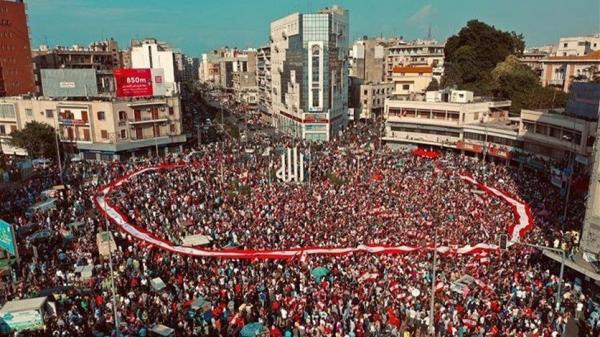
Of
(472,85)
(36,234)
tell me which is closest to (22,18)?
(36,234)

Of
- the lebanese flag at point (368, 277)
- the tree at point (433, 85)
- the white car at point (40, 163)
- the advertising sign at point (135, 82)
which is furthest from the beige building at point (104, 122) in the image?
the tree at point (433, 85)

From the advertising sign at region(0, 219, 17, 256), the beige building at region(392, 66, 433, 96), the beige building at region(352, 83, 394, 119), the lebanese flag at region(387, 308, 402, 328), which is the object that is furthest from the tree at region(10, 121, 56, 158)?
the beige building at region(352, 83, 394, 119)

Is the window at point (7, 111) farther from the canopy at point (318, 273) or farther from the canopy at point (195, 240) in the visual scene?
the canopy at point (318, 273)

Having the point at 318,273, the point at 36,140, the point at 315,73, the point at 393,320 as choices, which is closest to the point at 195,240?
the point at 318,273

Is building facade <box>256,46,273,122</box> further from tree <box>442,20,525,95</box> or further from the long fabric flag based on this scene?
the long fabric flag

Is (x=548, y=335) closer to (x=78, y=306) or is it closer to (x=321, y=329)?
(x=321, y=329)

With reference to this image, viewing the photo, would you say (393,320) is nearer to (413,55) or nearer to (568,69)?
(568,69)
